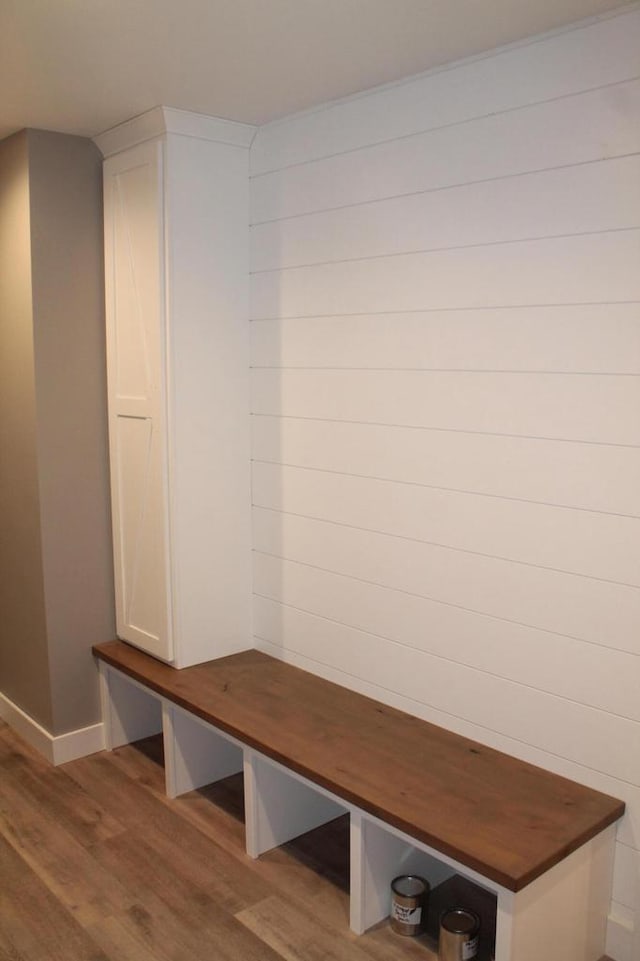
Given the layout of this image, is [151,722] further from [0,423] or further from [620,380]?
[620,380]

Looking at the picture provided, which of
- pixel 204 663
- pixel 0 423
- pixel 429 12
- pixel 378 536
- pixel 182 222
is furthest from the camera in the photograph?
pixel 0 423

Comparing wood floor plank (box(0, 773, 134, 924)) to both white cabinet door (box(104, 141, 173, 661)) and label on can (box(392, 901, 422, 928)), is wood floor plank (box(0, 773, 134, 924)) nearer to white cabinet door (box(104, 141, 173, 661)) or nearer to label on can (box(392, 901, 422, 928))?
white cabinet door (box(104, 141, 173, 661))

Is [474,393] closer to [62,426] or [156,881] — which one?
[62,426]

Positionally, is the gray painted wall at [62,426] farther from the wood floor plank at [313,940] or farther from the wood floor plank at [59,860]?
the wood floor plank at [313,940]

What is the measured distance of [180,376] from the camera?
2965 millimetres

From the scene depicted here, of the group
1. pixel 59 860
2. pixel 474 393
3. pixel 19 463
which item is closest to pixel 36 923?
pixel 59 860

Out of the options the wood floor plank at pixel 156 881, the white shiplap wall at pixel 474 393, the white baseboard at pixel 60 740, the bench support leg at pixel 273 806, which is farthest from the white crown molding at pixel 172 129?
the wood floor plank at pixel 156 881

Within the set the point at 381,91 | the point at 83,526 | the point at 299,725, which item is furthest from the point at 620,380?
the point at 83,526

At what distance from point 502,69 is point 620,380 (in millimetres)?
889

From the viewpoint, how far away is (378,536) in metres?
2.73

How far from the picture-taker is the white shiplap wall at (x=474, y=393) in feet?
6.86

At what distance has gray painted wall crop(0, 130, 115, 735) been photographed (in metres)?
3.07

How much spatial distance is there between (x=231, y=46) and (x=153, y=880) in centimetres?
240

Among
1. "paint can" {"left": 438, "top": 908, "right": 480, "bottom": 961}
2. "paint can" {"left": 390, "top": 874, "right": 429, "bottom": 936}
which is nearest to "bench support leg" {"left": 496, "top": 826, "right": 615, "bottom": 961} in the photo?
"paint can" {"left": 438, "top": 908, "right": 480, "bottom": 961}
